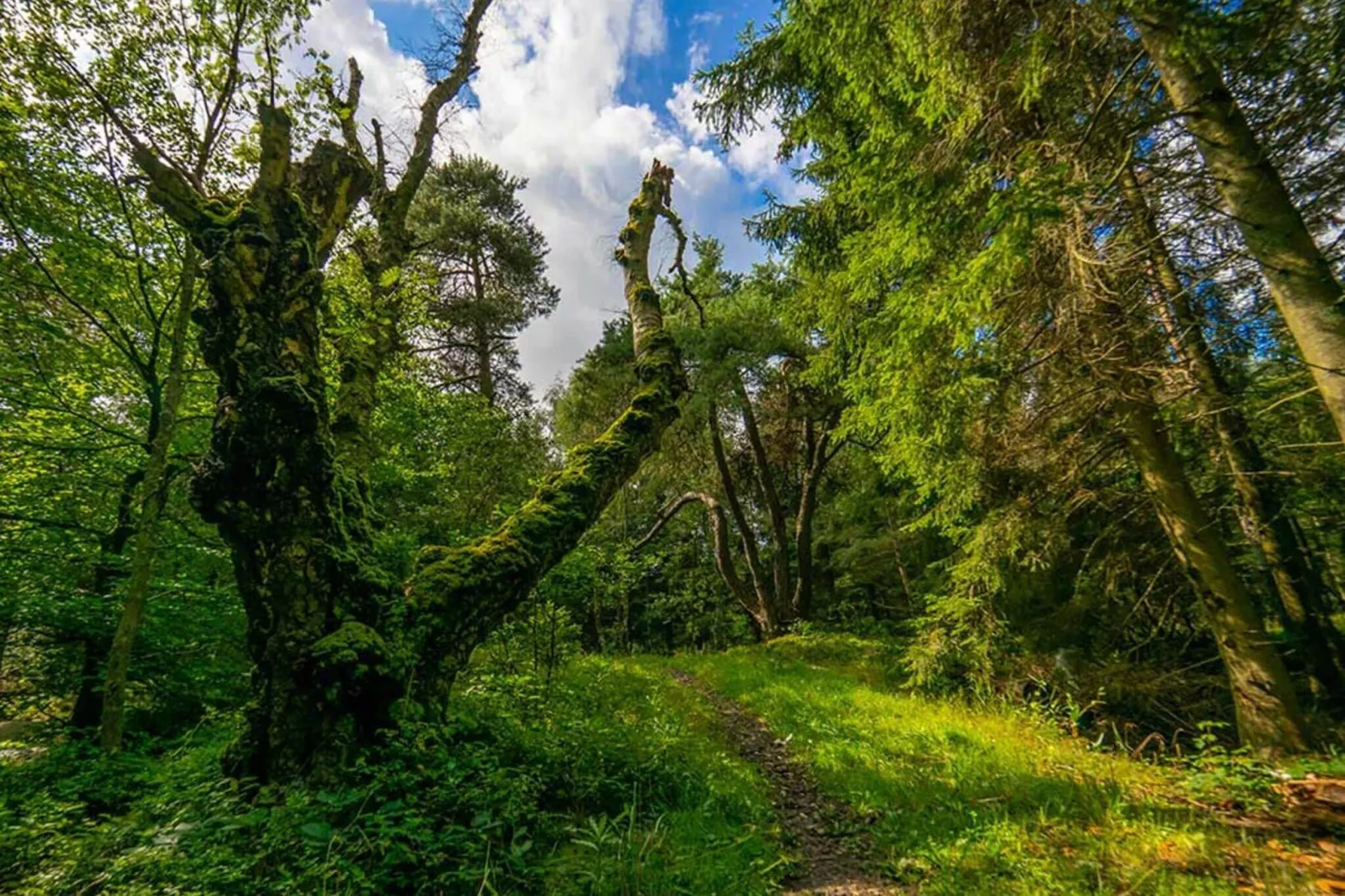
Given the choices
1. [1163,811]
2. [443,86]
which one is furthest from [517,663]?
[443,86]

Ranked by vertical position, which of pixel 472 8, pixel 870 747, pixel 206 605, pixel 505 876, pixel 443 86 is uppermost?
pixel 472 8

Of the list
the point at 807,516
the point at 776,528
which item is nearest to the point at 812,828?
the point at 807,516

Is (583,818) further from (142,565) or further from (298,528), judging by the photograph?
(142,565)

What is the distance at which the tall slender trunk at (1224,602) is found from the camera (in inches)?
167

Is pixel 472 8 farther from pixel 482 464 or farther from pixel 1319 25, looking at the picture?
pixel 1319 25

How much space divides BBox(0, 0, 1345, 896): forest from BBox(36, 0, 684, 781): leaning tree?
32 mm

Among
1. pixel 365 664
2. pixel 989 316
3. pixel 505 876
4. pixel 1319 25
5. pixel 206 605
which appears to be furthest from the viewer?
pixel 206 605

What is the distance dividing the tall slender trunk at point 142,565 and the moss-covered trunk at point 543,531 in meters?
2.14

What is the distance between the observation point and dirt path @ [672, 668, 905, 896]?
9.97 ft

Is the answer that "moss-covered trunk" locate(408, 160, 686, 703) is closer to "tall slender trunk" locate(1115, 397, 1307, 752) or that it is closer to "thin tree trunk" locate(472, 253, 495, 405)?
"tall slender trunk" locate(1115, 397, 1307, 752)

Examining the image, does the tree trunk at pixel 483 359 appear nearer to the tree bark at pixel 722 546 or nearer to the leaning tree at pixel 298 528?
the tree bark at pixel 722 546

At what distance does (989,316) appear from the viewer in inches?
196

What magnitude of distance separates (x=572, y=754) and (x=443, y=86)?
8514 millimetres

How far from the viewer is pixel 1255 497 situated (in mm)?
5109
